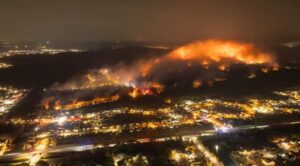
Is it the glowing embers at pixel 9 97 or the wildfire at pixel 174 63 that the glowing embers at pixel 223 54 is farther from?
the glowing embers at pixel 9 97

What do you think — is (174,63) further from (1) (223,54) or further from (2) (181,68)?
(1) (223,54)

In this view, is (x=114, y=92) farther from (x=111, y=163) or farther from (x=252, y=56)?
(x=252, y=56)

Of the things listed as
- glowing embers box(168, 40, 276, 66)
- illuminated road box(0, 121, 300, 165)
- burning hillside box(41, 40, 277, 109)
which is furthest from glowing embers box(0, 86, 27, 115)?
glowing embers box(168, 40, 276, 66)

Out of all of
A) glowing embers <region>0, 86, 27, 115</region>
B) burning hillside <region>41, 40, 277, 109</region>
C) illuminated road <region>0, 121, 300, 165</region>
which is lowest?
illuminated road <region>0, 121, 300, 165</region>

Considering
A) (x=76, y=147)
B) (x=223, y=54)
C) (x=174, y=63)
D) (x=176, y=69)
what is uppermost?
(x=223, y=54)

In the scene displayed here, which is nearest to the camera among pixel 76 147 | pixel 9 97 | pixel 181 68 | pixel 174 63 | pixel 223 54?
pixel 76 147

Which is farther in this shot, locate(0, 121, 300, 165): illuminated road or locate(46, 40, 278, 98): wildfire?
locate(46, 40, 278, 98): wildfire

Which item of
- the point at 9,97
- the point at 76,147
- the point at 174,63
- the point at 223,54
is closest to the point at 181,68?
the point at 174,63

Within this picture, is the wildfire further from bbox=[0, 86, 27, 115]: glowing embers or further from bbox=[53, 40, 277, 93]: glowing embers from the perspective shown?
bbox=[0, 86, 27, 115]: glowing embers
